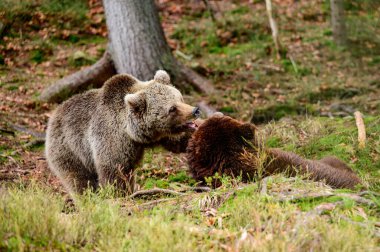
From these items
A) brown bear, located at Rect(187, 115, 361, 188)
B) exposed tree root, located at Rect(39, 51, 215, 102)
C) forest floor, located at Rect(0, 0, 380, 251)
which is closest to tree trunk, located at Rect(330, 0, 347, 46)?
forest floor, located at Rect(0, 0, 380, 251)

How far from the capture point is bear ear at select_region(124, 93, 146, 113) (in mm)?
6430

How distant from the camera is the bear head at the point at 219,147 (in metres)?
6.16

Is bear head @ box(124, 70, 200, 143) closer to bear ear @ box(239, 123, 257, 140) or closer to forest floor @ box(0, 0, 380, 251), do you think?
bear ear @ box(239, 123, 257, 140)

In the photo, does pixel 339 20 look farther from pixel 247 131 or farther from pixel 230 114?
pixel 247 131

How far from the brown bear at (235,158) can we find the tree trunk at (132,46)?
4.24 metres

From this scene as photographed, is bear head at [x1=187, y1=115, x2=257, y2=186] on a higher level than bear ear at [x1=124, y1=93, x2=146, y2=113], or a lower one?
lower

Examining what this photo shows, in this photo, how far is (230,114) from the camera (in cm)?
1070

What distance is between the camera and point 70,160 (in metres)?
7.06

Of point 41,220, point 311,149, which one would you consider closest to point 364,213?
point 41,220

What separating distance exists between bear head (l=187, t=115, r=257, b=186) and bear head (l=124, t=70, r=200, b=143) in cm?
26

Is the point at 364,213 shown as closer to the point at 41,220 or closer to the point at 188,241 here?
the point at 188,241

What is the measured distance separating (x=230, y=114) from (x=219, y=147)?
4.51 metres

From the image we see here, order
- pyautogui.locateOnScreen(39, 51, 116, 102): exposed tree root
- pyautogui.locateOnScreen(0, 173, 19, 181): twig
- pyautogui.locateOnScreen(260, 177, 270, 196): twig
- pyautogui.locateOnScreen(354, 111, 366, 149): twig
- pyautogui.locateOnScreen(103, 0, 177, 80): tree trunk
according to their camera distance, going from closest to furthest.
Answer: pyautogui.locateOnScreen(260, 177, 270, 196): twig, pyautogui.locateOnScreen(0, 173, 19, 181): twig, pyautogui.locateOnScreen(354, 111, 366, 149): twig, pyautogui.locateOnScreen(103, 0, 177, 80): tree trunk, pyautogui.locateOnScreen(39, 51, 116, 102): exposed tree root

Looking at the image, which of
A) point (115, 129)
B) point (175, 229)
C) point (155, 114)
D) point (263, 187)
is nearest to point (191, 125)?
point (155, 114)
